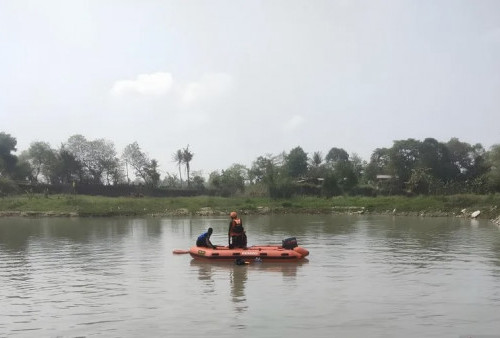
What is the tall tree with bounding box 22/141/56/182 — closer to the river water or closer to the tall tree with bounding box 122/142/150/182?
the tall tree with bounding box 122/142/150/182

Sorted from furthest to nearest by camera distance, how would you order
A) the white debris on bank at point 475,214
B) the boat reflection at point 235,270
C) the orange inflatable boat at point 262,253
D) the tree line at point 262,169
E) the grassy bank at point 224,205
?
1. the tree line at point 262,169
2. the grassy bank at point 224,205
3. the white debris on bank at point 475,214
4. the orange inflatable boat at point 262,253
5. the boat reflection at point 235,270

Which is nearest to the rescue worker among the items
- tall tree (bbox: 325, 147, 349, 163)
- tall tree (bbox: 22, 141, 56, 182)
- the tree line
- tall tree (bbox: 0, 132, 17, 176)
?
the tree line

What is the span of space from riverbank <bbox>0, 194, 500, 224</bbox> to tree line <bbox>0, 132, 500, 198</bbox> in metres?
7.18

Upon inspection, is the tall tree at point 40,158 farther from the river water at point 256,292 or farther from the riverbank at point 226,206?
the river water at point 256,292

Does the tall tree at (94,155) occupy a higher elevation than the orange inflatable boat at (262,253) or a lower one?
higher

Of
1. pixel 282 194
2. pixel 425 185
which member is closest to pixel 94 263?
pixel 282 194

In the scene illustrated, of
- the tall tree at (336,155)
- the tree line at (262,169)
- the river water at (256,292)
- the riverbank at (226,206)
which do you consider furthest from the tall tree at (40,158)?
the river water at (256,292)

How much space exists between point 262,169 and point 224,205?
76.8 feet

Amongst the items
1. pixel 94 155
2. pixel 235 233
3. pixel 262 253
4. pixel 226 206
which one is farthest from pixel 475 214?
pixel 94 155

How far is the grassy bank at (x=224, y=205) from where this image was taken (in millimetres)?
47406

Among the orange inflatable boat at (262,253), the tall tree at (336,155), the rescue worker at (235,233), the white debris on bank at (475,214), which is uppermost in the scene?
the tall tree at (336,155)

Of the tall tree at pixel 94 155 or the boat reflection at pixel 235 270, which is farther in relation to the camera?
the tall tree at pixel 94 155

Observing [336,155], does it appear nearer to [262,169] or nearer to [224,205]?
[262,169]

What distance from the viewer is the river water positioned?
10.2 metres
